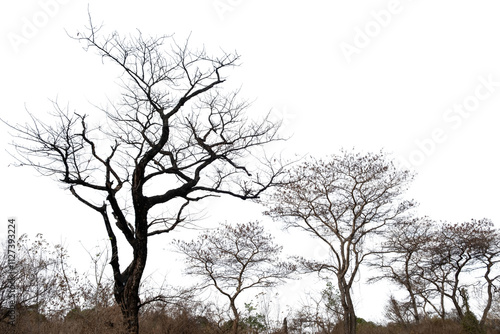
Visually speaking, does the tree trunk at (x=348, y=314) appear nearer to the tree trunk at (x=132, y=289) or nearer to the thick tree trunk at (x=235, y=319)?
the thick tree trunk at (x=235, y=319)

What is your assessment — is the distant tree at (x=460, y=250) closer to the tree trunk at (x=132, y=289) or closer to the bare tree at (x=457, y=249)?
the bare tree at (x=457, y=249)

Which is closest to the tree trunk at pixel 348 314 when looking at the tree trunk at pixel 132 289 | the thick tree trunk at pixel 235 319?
the thick tree trunk at pixel 235 319

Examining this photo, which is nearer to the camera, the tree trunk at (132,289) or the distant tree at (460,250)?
the tree trunk at (132,289)

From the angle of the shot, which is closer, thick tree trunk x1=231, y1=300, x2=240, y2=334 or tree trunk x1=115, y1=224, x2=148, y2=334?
tree trunk x1=115, y1=224, x2=148, y2=334

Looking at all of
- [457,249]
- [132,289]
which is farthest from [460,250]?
[132,289]

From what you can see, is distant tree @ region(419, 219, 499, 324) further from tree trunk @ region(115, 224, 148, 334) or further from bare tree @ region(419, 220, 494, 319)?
tree trunk @ region(115, 224, 148, 334)

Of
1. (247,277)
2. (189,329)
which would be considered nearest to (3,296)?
(189,329)

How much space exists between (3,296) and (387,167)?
13701mm

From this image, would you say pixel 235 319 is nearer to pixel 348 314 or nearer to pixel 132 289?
pixel 348 314

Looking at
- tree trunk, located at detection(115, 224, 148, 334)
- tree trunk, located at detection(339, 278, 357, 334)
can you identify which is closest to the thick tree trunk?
tree trunk, located at detection(339, 278, 357, 334)

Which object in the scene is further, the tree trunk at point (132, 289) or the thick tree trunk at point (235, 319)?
the thick tree trunk at point (235, 319)

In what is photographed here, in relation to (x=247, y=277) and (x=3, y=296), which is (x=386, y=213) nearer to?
(x=247, y=277)

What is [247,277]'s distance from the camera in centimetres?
1944

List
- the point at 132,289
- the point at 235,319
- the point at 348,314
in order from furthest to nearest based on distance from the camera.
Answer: the point at 235,319 < the point at 348,314 < the point at 132,289
